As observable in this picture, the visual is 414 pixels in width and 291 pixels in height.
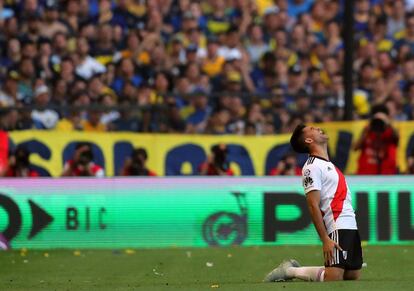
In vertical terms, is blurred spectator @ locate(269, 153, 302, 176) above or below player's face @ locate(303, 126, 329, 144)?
below

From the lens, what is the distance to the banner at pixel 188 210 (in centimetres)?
1516

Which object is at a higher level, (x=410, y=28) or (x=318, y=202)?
(x=410, y=28)

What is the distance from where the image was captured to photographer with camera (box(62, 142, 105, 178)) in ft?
53.1

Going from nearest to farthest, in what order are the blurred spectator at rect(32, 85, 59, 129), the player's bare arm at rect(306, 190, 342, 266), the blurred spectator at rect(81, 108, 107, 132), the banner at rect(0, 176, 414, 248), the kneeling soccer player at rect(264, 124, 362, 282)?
the player's bare arm at rect(306, 190, 342, 266) → the kneeling soccer player at rect(264, 124, 362, 282) → the banner at rect(0, 176, 414, 248) → the blurred spectator at rect(32, 85, 59, 129) → the blurred spectator at rect(81, 108, 107, 132)

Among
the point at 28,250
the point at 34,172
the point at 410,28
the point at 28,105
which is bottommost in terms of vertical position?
the point at 28,250

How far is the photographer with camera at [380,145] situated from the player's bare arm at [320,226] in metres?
6.41

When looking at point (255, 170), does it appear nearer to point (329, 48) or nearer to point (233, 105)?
point (233, 105)

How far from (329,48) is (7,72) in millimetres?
6101

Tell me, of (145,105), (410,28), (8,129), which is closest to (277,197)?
(145,105)

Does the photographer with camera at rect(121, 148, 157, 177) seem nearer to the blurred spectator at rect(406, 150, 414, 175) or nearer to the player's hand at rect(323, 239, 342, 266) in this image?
the blurred spectator at rect(406, 150, 414, 175)

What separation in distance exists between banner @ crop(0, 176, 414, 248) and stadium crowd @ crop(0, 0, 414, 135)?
1.85 meters

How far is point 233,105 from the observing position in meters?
17.3

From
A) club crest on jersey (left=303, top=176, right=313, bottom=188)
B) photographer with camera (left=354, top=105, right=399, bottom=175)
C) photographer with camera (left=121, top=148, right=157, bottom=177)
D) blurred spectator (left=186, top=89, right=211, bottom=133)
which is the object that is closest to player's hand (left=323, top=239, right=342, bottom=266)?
club crest on jersey (left=303, top=176, right=313, bottom=188)

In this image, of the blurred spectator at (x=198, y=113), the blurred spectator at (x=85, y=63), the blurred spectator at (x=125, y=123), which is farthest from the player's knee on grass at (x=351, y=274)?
the blurred spectator at (x=85, y=63)
